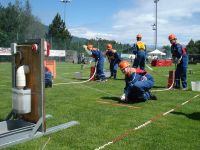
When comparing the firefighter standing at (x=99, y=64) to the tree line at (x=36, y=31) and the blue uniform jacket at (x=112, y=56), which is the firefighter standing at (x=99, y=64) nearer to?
the blue uniform jacket at (x=112, y=56)

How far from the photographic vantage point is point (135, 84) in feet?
33.3

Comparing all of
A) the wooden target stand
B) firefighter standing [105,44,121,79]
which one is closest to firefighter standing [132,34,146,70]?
firefighter standing [105,44,121,79]

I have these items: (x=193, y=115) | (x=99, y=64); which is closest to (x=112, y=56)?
(x=99, y=64)

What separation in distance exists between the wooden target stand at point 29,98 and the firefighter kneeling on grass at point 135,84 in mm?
3511

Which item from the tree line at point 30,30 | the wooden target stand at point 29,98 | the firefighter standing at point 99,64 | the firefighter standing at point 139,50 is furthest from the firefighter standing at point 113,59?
the tree line at point 30,30

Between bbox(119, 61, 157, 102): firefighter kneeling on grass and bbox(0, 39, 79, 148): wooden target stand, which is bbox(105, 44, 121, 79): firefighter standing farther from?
bbox(0, 39, 79, 148): wooden target stand

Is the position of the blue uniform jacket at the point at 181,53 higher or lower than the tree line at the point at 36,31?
lower

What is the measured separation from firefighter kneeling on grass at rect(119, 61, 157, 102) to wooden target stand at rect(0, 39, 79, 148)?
11.5 ft

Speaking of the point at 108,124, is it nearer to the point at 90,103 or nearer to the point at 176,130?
the point at 176,130

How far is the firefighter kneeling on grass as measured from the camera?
1027cm

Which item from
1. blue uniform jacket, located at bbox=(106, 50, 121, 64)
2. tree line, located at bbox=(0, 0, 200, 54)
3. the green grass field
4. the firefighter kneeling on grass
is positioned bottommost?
the green grass field

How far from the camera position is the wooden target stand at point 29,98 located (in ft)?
21.4

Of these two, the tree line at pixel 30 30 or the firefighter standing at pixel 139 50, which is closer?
the firefighter standing at pixel 139 50

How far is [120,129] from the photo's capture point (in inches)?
280
